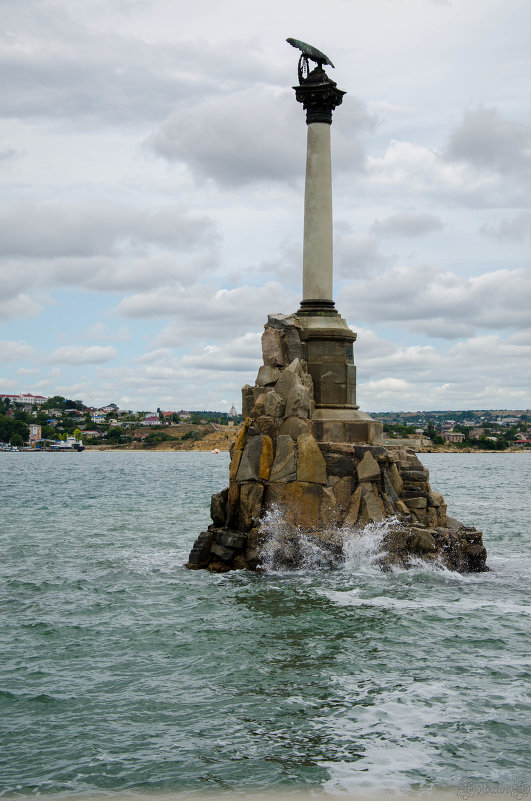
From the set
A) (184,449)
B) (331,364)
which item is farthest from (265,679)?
(184,449)

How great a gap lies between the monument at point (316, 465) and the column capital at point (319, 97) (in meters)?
0.03

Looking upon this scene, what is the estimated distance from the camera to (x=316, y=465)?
1792 centimetres

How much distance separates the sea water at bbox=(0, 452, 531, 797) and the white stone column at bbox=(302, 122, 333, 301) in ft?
21.6

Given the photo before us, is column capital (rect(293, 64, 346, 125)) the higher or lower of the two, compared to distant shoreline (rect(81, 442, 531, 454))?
higher

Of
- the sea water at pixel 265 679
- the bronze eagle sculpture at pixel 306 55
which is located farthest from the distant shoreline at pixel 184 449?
the sea water at pixel 265 679

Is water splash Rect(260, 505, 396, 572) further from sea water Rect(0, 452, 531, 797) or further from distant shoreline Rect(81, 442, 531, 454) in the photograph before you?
distant shoreline Rect(81, 442, 531, 454)

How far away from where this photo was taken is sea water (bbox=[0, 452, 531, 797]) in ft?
25.8

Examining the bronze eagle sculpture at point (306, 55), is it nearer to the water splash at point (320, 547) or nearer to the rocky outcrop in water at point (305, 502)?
the rocky outcrop in water at point (305, 502)

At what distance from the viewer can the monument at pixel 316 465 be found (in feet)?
57.1

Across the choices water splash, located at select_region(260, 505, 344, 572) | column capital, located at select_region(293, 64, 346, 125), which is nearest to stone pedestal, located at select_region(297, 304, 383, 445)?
water splash, located at select_region(260, 505, 344, 572)

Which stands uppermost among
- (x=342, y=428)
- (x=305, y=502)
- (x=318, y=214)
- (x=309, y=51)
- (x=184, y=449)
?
(x=309, y=51)

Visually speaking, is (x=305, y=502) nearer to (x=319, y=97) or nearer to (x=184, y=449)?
(x=319, y=97)

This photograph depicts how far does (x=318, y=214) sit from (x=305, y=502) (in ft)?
23.2

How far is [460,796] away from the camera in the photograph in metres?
7.28
